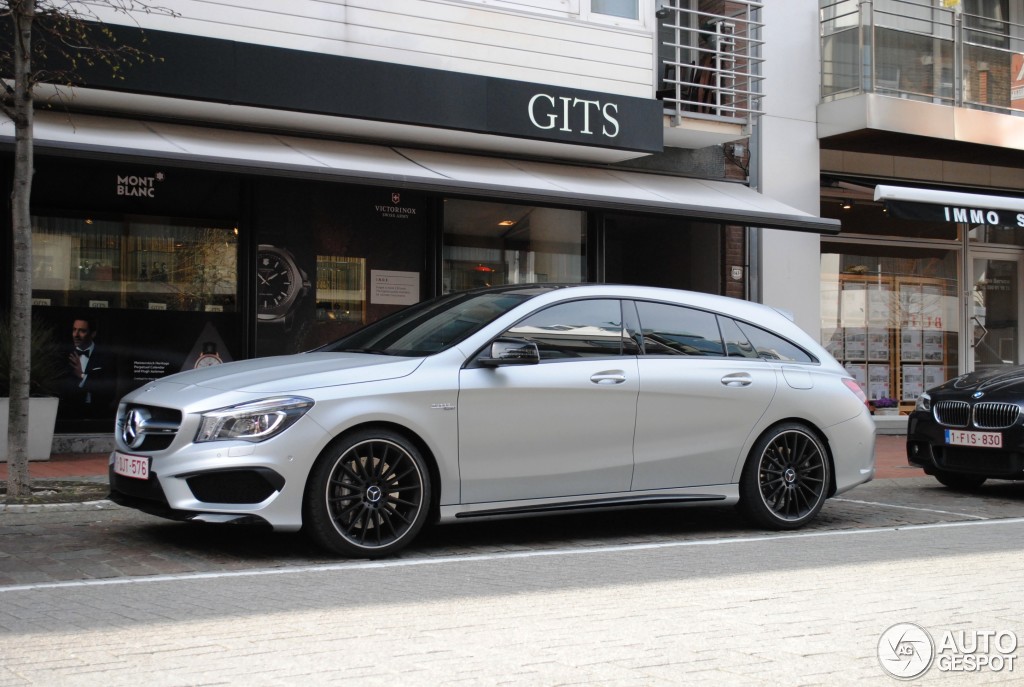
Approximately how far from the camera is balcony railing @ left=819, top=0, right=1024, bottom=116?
17500 mm

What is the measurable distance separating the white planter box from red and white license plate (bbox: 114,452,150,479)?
4829 millimetres

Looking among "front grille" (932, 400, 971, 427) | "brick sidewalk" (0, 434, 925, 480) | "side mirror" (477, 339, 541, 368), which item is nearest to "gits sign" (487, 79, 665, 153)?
"brick sidewalk" (0, 434, 925, 480)

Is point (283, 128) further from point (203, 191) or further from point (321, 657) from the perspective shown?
point (321, 657)

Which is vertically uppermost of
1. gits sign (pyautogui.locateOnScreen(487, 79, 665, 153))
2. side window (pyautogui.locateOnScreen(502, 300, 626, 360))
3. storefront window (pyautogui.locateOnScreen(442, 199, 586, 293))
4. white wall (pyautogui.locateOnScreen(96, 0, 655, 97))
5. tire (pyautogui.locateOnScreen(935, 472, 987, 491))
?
white wall (pyautogui.locateOnScreen(96, 0, 655, 97))

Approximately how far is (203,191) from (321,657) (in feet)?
32.7

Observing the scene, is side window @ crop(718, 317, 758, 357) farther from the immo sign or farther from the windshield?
the immo sign

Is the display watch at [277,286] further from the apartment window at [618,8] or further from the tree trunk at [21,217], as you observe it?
the apartment window at [618,8]

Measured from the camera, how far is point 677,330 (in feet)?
27.0

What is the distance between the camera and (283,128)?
1341cm

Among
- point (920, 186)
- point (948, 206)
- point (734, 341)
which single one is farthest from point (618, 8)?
point (734, 341)

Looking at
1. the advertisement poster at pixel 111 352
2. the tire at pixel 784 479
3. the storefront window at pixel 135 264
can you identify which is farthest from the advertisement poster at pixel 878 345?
the tire at pixel 784 479

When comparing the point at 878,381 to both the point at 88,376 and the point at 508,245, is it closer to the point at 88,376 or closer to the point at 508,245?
the point at 508,245

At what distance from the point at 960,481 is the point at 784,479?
4.16 m

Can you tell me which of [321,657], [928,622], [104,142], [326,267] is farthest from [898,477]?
[321,657]
